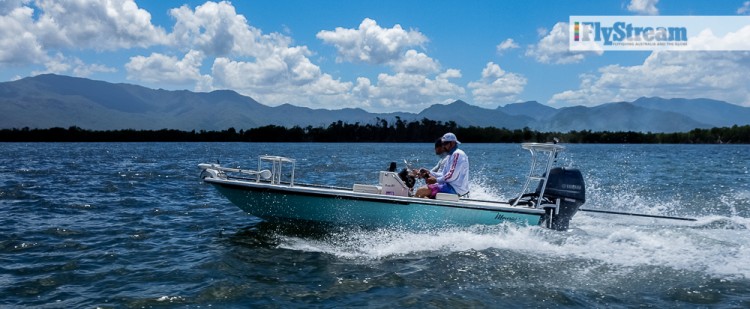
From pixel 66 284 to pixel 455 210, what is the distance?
264 inches

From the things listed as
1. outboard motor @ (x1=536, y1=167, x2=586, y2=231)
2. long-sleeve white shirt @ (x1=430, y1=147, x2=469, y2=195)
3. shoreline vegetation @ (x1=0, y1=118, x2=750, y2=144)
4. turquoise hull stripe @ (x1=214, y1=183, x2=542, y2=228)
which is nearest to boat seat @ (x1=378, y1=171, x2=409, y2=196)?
turquoise hull stripe @ (x1=214, y1=183, x2=542, y2=228)

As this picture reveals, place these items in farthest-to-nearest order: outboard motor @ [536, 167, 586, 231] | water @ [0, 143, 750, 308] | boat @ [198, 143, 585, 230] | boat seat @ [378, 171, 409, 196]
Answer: boat seat @ [378, 171, 409, 196] < outboard motor @ [536, 167, 586, 231] < boat @ [198, 143, 585, 230] < water @ [0, 143, 750, 308]

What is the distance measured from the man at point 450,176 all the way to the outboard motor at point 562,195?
5.14 ft

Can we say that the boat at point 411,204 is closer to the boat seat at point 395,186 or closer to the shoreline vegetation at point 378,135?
the boat seat at point 395,186

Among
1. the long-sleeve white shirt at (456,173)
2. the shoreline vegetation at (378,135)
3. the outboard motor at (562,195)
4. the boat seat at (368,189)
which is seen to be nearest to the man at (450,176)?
the long-sleeve white shirt at (456,173)

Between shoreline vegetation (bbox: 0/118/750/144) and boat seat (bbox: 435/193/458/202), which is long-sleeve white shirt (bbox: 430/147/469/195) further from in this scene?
shoreline vegetation (bbox: 0/118/750/144)

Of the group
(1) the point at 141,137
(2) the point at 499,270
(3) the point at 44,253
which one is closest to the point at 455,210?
(2) the point at 499,270

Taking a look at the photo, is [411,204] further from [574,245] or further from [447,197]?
[574,245]

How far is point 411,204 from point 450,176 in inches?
41.0

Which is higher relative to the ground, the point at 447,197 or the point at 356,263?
the point at 447,197

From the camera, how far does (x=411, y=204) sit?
1141 cm

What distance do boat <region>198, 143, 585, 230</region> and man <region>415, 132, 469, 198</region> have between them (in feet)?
0.93

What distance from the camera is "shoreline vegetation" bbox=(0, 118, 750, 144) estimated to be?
144125 millimetres

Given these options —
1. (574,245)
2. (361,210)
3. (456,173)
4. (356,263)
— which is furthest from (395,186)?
(574,245)
